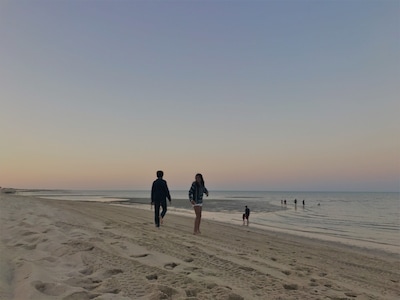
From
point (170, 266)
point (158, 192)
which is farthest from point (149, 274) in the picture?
point (158, 192)

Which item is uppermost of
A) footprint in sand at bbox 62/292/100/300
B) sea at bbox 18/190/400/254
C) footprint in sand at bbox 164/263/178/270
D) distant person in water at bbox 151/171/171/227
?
distant person in water at bbox 151/171/171/227

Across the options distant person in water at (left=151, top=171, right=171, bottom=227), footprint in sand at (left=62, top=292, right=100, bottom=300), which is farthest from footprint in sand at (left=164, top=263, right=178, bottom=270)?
distant person in water at (left=151, top=171, right=171, bottom=227)

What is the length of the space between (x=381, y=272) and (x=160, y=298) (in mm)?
6488

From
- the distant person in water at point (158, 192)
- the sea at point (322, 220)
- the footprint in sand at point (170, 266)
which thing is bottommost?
the sea at point (322, 220)

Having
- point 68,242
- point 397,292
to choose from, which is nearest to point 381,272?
point 397,292

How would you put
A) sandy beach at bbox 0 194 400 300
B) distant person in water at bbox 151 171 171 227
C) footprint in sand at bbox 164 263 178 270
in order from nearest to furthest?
sandy beach at bbox 0 194 400 300
footprint in sand at bbox 164 263 178 270
distant person in water at bbox 151 171 171 227

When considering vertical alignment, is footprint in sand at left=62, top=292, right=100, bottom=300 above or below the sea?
above

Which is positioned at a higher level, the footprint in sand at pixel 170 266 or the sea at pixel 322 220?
the footprint in sand at pixel 170 266

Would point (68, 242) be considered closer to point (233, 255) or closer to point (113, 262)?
point (113, 262)

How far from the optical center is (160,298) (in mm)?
3738

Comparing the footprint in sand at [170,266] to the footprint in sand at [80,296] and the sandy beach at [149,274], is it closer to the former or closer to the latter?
the sandy beach at [149,274]

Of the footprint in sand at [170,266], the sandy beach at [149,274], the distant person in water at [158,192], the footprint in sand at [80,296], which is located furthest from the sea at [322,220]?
the footprint in sand at [80,296]

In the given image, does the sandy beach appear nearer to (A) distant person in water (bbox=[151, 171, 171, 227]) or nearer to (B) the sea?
(A) distant person in water (bbox=[151, 171, 171, 227])

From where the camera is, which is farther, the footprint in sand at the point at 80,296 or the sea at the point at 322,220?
the sea at the point at 322,220
